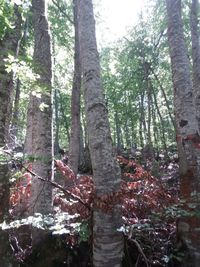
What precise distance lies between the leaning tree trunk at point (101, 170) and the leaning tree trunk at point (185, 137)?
1.04m

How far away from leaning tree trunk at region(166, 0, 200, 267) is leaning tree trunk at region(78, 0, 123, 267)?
1036 millimetres

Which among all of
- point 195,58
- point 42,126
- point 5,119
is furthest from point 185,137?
point 195,58

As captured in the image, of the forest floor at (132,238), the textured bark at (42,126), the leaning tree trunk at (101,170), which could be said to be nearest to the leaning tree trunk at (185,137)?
the forest floor at (132,238)

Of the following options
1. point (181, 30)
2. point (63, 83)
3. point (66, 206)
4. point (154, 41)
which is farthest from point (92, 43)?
point (63, 83)

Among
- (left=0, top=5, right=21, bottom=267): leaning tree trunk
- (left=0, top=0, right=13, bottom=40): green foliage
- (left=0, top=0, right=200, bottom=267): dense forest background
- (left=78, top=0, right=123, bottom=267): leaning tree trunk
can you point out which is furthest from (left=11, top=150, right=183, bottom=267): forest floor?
(left=0, top=0, right=13, bottom=40): green foliage

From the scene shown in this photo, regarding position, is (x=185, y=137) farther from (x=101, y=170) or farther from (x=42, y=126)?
(x=42, y=126)

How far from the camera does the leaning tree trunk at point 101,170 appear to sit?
423cm

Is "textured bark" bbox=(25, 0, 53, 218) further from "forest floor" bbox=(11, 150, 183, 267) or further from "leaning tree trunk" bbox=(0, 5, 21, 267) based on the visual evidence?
"leaning tree trunk" bbox=(0, 5, 21, 267)

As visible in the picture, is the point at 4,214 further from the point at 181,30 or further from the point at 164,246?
the point at 181,30

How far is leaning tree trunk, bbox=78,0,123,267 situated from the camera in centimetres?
423

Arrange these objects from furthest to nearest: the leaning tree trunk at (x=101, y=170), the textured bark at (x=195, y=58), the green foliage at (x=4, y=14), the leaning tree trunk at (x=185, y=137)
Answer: the textured bark at (x=195, y=58) → the leaning tree trunk at (x=185, y=137) → the leaning tree trunk at (x=101, y=170) → the green foliage at (x=4, y=14)

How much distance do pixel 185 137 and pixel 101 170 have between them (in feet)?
4.87

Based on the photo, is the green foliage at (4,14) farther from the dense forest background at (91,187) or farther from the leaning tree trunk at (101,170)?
the leaning tree trunk at (101,170)

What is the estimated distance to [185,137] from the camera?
498 centimetres
